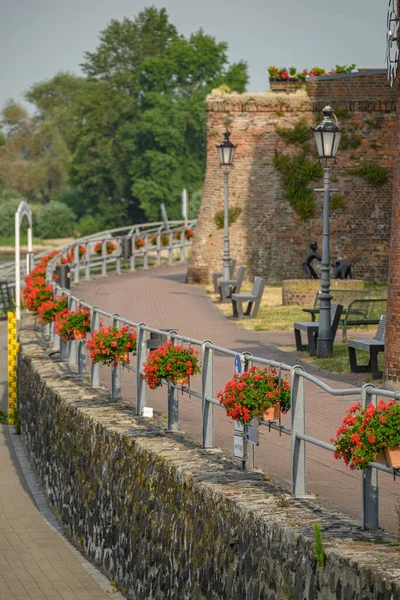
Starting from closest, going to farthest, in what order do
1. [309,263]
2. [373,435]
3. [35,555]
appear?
1. [373,435]
2. [35,555]
3. [309,263]

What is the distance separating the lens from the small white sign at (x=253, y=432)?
9094mm

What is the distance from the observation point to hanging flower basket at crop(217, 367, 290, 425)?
8828mm

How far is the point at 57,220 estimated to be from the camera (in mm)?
101125

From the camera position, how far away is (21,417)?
68.3 ft

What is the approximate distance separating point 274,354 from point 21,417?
4.42 metres

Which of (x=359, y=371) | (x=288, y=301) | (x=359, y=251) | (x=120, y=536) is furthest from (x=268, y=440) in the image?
(x=359, y=251)

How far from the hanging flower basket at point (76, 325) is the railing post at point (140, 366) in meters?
3.52

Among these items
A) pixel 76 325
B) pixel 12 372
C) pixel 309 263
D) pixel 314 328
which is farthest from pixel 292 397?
pixel 309 263

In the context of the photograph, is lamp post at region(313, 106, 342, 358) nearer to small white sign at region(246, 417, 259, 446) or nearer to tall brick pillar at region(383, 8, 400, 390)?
tall brick pillar at region(383, 8, 400, 390)

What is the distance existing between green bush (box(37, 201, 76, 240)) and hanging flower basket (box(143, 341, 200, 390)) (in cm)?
8970

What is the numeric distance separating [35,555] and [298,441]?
546 centimetres

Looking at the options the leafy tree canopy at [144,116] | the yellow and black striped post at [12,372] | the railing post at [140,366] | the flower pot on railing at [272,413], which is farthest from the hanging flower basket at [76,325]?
the leafy tree canopy at [144,116]

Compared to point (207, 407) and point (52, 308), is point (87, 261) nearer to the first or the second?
point (52, 308)

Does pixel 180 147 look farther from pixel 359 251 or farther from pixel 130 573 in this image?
pixel 130 573
